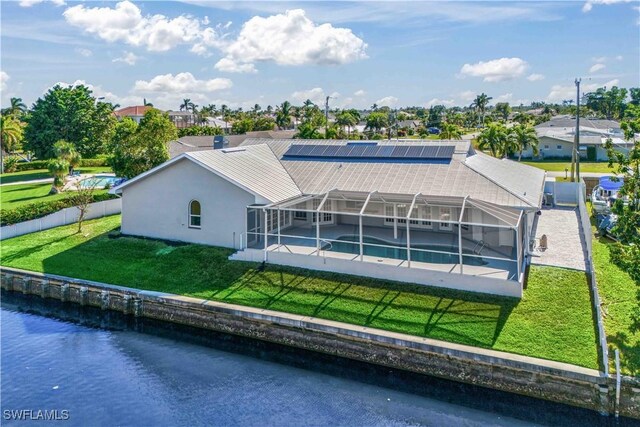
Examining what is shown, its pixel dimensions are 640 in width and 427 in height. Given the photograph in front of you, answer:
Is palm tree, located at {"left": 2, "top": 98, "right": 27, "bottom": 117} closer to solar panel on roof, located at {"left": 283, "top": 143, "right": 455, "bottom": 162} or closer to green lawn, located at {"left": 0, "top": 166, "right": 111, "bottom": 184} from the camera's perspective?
green lawn, located at {"left": 0, "top": 166, "right": 111, "bottom": 184}

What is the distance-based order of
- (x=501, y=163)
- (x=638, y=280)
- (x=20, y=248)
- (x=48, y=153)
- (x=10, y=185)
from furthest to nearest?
1. (x=48, y=153)
2. (x=10, y=185)
3. (x=501, y=163)
4. (x=20, y=248)
5. (x=638, y=280)

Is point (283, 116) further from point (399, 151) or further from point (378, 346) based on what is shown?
point (378, 346)

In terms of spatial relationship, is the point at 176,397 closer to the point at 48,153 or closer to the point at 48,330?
the point at 48,330

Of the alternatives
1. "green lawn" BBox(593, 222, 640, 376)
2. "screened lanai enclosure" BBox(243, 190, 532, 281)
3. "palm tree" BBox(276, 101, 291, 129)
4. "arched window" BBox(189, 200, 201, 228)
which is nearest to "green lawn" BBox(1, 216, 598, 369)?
"green lawn" BBox(593, 222, 640, 376)

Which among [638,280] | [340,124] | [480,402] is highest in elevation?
[340,124]

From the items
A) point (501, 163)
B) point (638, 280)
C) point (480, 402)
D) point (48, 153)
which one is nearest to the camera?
point (480, 402)

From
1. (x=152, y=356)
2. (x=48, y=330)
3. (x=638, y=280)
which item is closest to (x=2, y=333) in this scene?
A: (x=48, y=330)
